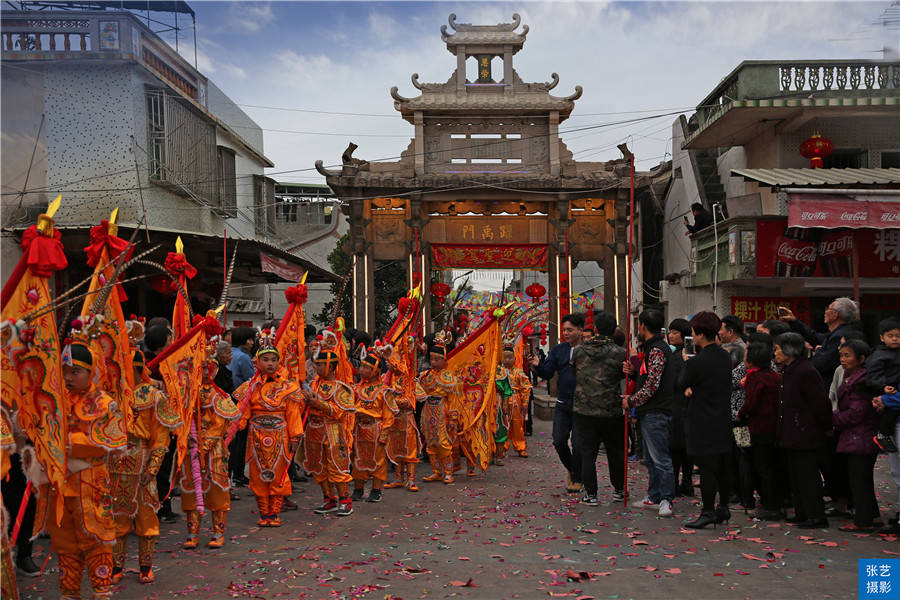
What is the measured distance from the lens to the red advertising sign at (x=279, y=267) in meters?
Answer: 14.0

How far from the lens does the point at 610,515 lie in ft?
21.8

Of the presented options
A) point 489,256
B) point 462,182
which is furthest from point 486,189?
point 489,256

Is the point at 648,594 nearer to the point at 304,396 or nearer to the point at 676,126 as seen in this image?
the point at 304,396

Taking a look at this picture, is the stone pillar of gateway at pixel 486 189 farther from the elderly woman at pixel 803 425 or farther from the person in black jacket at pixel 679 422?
the elderly woman at pixel 803 425

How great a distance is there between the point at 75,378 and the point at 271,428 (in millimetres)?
2100

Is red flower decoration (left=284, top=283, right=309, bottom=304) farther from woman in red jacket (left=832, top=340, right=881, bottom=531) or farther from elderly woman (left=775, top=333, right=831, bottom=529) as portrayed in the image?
woman in red jacket (left=832, top=340, right=881, bottom=531)

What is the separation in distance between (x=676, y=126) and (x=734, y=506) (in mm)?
15467

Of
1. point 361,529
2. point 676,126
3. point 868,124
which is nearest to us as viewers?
point 361,529

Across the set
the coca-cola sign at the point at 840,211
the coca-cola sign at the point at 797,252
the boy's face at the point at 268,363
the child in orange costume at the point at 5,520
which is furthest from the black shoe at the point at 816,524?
the coca-cola sign at the point at 797,252

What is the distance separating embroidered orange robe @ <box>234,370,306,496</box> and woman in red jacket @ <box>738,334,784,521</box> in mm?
3825

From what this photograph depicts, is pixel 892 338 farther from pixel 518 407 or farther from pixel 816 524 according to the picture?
pixel 518 407

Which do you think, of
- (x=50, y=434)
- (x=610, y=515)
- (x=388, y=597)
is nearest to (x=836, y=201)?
(x=610, y=515)

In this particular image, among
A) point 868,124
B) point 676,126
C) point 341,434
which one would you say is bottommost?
point 341,434

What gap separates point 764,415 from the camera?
6.36 meters
